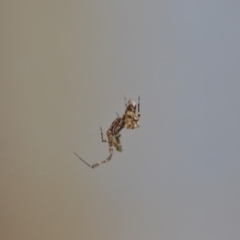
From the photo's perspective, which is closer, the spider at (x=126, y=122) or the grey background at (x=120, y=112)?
the spider at (x=126, y=122)

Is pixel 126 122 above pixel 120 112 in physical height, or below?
below

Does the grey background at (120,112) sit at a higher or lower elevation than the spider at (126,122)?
higher

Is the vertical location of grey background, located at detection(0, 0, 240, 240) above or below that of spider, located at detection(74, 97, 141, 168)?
above

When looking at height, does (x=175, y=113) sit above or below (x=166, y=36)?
below

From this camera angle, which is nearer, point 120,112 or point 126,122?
point 126,122

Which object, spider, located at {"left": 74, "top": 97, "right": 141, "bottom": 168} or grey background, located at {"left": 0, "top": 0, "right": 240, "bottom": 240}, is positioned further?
grey background, located at {"left": 0, "top": 0, "right": 240, "bottom": 240}

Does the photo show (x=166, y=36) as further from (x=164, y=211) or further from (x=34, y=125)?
(x=164, y=211)

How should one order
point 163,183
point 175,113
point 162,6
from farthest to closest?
point 163,183 → point 175,113 → point 162,6

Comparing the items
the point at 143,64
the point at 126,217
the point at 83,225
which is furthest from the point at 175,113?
the point at 83,225
